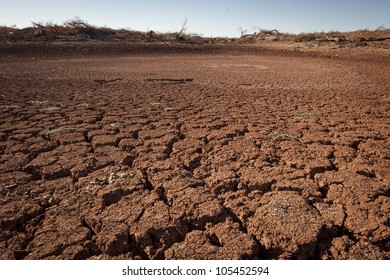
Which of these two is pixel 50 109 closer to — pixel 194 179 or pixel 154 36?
pixel 194 179

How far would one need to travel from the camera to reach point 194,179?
2.14 m

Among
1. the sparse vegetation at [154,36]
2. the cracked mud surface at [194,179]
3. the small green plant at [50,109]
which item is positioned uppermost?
the sparse vegetation at [154,36]

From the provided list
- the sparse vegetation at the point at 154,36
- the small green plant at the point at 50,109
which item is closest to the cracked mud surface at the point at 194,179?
the small green plant at the point at 50,109

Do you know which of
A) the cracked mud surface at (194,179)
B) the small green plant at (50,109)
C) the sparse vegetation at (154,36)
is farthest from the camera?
the sparse vegetation at (154,36)

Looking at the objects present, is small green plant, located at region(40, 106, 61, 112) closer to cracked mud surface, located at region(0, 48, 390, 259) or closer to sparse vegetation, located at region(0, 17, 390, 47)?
cracked mud surface, located at region(0, 48, 390, 259)

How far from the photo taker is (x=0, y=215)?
1.75 m

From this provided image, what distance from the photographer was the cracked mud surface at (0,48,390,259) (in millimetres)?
1541

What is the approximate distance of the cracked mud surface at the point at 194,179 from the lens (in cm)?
154

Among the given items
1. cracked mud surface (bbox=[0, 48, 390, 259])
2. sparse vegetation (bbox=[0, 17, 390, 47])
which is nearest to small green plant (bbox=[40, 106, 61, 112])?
cracked mud surface (bbox=[0, 48, 390, 259])

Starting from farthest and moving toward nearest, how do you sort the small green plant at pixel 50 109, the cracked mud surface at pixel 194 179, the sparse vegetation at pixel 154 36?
the sparse vegetation at pixel 154 36 → the small green plant at pixel 50 109 → the cracked mud surface at pixel 194 179

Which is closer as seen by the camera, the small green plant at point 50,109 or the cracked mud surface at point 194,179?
the cracked mud surface at point 194,179

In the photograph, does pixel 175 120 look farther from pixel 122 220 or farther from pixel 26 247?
pixel 26 247

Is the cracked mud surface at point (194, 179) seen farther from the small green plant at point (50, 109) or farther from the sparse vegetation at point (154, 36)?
the sparse vegetation at point (154, 36)

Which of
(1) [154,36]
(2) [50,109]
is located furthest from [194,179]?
(1) [154,36]
